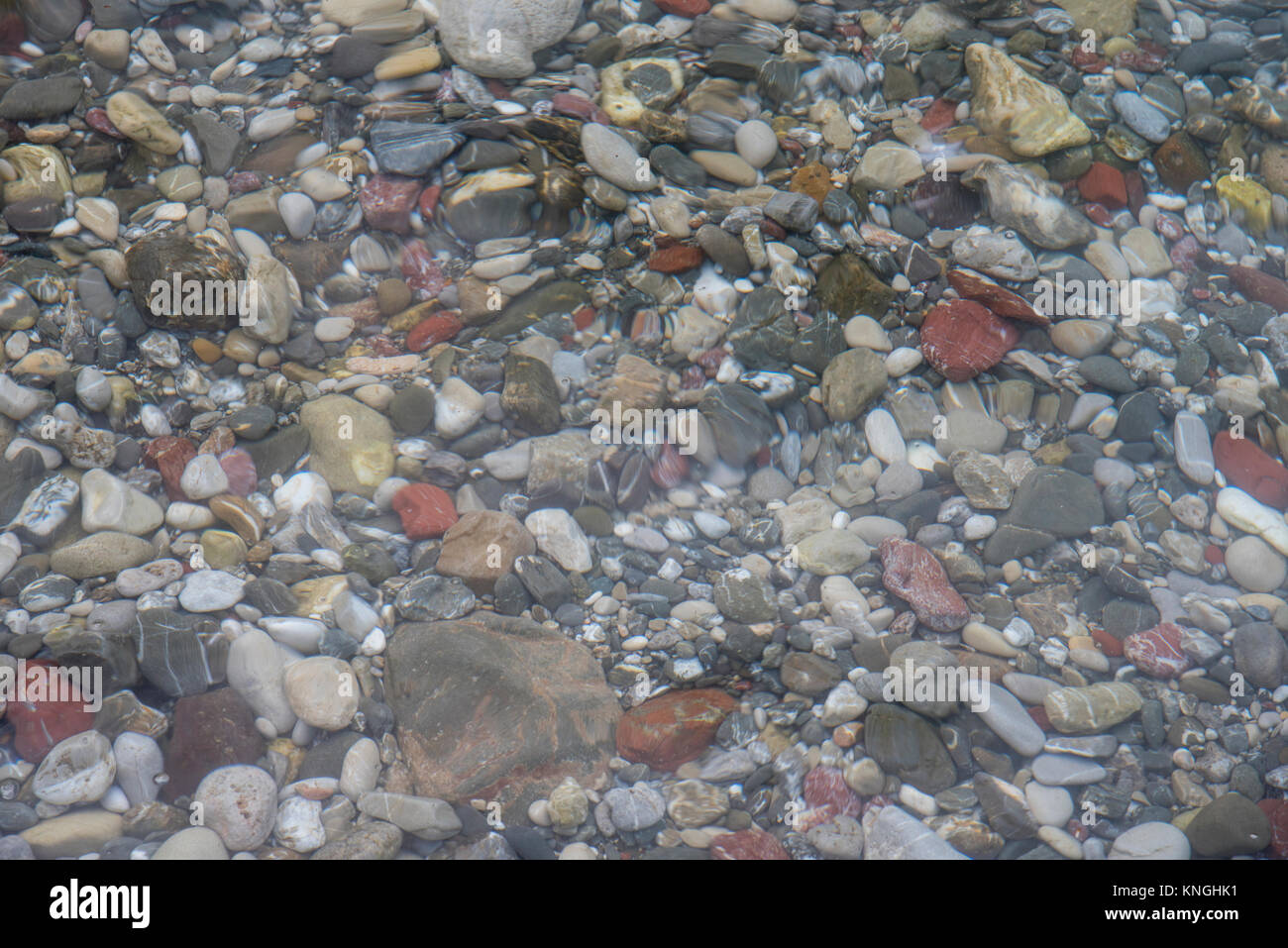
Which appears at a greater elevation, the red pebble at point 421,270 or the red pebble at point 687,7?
the red pebble at point 687,7

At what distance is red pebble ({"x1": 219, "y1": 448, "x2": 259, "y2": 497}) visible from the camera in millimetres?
3514

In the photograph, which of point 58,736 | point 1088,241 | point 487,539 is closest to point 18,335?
point 58,736

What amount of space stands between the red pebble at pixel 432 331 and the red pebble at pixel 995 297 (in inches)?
93.5

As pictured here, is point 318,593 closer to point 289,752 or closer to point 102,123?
point 289,752

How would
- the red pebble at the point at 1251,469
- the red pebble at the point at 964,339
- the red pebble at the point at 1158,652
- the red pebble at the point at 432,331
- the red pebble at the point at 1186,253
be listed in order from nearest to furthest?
the red pebble at the point at 1158,652
the red pebble at the point at 1251,469
the red pebble at the point at 964,339
the red pebble at the point at 432,331
the red pebble at the point at 1186,253

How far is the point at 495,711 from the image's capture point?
2.91 m

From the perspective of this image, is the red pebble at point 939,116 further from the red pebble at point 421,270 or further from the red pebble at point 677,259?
the red pebble at point 421,270

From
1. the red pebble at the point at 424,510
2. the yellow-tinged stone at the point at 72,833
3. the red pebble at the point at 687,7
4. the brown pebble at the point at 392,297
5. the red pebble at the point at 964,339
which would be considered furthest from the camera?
the red pebble at the point at 687,7

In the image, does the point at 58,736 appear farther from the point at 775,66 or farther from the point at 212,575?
the point at 775,66

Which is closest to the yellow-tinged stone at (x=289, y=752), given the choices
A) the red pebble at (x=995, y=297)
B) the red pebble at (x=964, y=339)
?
the red pebble at (x=964, y=339)

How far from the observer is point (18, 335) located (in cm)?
375

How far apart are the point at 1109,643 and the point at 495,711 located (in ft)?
7.55

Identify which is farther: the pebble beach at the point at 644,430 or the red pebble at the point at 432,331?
the red pebble at the point at 432,331

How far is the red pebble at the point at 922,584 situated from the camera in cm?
319
